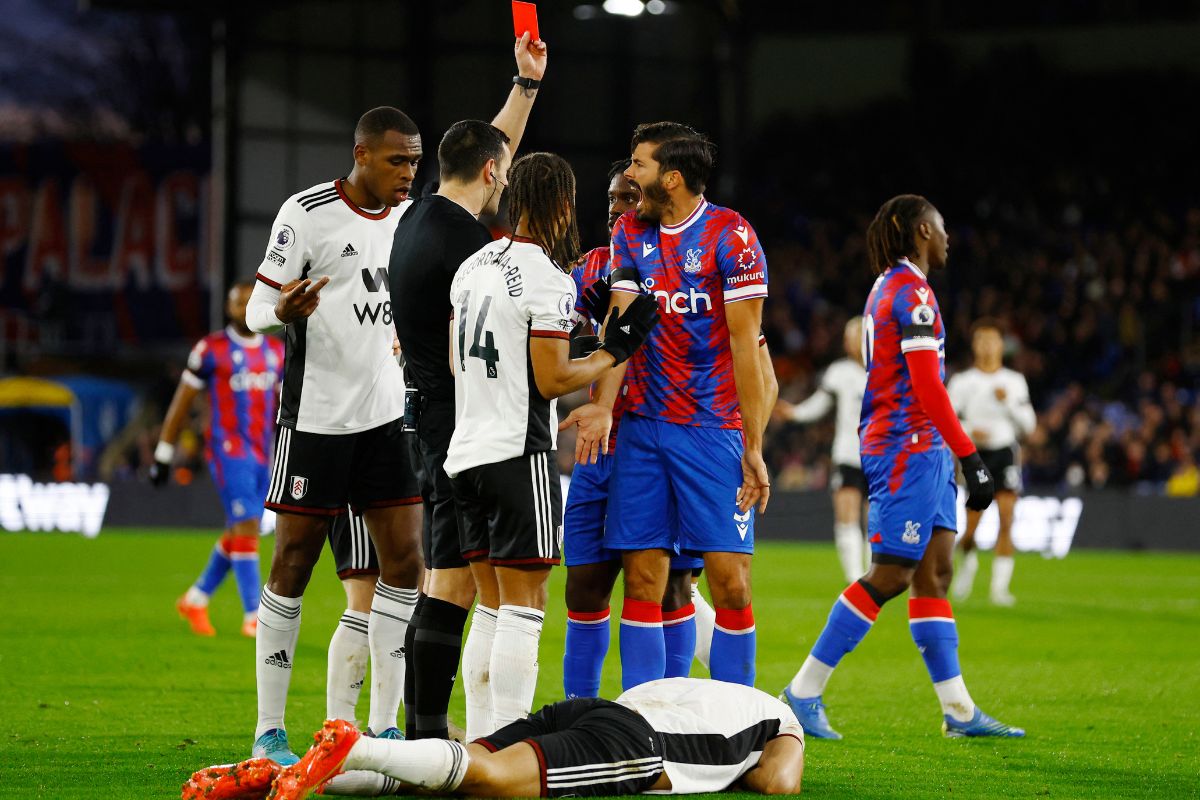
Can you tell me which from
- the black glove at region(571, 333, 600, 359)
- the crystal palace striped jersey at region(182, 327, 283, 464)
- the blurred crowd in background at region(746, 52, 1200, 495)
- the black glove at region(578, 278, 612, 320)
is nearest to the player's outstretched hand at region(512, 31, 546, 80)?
the black glove at region(578, 278, 612, 320)

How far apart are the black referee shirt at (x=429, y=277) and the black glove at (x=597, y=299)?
1.95 ft

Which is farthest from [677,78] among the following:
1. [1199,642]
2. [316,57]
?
[1199,642]

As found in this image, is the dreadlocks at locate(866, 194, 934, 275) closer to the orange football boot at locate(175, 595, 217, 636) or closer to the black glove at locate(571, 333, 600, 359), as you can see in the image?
the black glove at locate(571, 333, 600, 359)

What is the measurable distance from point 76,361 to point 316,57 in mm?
11201

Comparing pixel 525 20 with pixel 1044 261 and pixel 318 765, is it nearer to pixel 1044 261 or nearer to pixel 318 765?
pixel 318 765

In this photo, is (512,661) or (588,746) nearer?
(588,746)

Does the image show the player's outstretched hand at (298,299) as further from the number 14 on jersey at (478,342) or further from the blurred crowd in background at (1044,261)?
the blurred crowd in background at (1044,261)

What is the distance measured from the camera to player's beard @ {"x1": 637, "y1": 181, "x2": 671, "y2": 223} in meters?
5.73

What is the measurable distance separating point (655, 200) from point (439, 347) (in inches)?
38.9

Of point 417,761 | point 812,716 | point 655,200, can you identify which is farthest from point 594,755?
point 812,716

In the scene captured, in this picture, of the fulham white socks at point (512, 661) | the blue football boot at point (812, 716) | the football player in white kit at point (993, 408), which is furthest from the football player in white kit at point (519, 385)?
the football player in white kit at point (993, 408)

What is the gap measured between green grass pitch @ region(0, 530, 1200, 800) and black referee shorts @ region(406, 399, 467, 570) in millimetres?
1170

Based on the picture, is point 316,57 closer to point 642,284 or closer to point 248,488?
point 248,488

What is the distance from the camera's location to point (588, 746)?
15.1 ft
